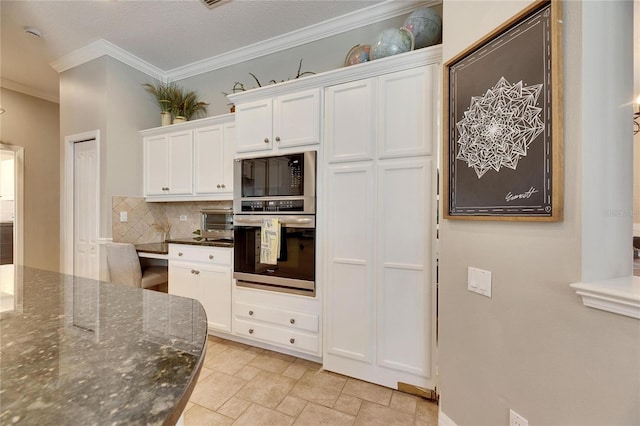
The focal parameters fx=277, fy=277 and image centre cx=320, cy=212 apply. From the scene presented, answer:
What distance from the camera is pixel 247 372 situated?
2107 millimetres

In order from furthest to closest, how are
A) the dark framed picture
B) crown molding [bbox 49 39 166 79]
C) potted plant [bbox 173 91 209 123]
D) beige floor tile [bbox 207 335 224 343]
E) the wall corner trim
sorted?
potted plant [bbox 173 91 209 123]
crown molding [bbox 49 39 166 79]
beige floor tile [bbox 207 335 224 343]
the dark framed picture
the wall corner trim

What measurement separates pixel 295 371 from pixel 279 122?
1.98 m

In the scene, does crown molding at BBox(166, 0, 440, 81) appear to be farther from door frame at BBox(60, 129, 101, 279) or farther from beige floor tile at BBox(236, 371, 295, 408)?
beige floor tile at BBox(236, 371, 295, 408)

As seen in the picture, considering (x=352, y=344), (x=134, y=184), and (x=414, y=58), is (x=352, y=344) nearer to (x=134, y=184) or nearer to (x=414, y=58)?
(x=414, y=58)

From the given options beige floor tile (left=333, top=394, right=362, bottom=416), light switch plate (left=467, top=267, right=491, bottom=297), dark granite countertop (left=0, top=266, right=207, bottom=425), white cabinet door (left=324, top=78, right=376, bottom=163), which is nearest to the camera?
dark granite countertop (left=0, top=266, right=207, bottom=425)

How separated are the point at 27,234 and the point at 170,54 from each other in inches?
130

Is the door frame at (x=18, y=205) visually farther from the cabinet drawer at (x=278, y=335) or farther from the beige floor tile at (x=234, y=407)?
the beige floor tile at (x=234, y=407)

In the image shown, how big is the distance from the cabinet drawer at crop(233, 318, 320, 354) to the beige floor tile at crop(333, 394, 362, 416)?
398mm

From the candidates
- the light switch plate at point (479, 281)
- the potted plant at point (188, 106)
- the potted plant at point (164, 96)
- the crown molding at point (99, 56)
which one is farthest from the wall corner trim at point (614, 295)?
the crown molding at point (99, 56)

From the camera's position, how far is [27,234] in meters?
3.91

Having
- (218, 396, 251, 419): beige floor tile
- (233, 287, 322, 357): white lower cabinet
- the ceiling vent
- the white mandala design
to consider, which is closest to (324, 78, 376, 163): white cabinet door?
the white mandala design

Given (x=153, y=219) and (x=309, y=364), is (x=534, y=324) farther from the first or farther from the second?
(x=153, y=219)

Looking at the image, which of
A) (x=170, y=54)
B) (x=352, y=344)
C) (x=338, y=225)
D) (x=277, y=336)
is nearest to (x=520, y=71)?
(x=338, y=225)

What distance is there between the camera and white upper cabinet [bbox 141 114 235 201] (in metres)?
2.85
